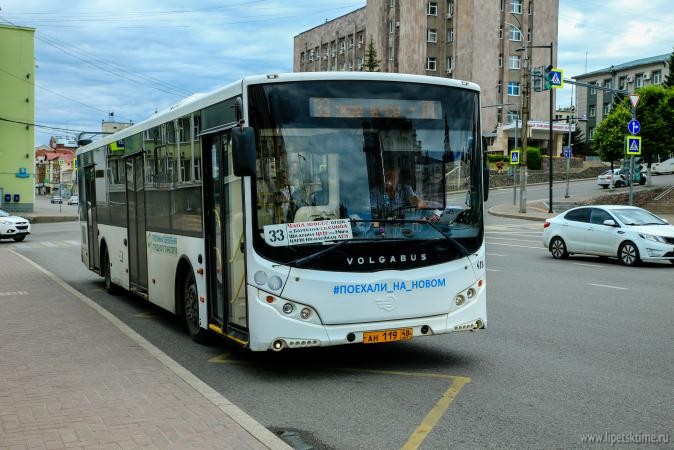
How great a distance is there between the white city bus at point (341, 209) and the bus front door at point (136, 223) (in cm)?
320

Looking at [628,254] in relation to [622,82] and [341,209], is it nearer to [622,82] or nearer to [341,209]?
[341,209]

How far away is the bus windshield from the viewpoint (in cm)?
733

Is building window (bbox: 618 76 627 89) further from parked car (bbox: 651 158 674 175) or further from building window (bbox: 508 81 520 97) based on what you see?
parked car (bbox: 651 158 674 175)

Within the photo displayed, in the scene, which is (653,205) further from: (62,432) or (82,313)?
(62,432)

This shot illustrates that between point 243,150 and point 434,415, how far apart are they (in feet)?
9.30

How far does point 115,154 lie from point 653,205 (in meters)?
35.9

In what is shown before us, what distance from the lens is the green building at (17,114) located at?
62.8m

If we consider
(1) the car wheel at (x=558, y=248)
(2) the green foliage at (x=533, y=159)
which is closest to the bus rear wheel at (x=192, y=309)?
(1) the car wheel at (x=558, y=248)

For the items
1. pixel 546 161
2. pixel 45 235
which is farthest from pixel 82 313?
pixel 546 161

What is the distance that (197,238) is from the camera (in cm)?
900

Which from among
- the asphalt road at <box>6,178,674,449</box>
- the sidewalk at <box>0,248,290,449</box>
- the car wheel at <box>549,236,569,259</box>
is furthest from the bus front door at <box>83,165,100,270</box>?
the car wheel at <box>549,236,569,259</box>

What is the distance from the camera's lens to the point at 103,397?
260 inches

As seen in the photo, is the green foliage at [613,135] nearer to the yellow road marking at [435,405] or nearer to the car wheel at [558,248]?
the car wheel at [558,248]

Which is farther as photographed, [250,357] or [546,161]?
[546,161]
